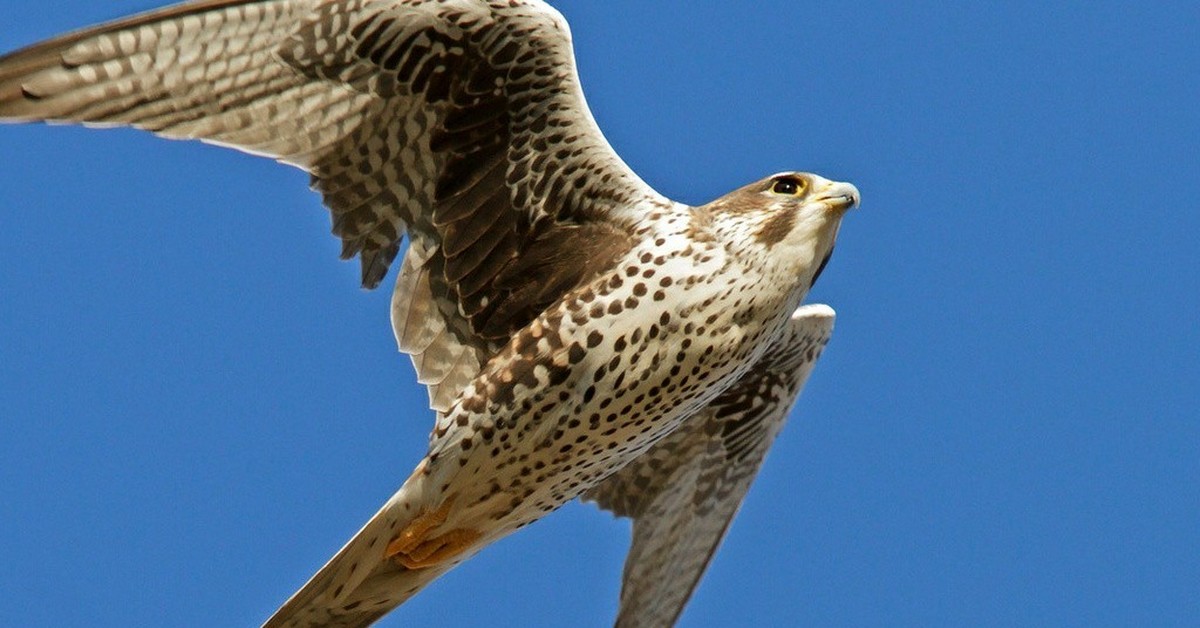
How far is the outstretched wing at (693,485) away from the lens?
11547mm

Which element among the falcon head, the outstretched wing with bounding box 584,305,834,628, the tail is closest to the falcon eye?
the falcon head

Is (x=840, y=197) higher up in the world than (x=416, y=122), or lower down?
lower down

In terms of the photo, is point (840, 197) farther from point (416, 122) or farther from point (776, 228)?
point (416, 122)

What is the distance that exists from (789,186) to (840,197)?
0.25m

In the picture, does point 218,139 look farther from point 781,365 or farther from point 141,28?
point 781,365

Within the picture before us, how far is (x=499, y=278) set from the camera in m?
10.5

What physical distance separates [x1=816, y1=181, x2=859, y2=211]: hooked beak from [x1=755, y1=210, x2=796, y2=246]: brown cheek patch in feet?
0.45

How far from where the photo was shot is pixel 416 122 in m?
10.3

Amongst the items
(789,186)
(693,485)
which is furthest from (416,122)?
(693,485)

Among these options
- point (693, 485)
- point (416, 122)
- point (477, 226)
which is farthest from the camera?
point (693, 485)

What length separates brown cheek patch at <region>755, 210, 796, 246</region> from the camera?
9961 millimetres

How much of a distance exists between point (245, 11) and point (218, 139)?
520 millimetres

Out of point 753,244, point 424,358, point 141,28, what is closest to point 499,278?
point 424,358

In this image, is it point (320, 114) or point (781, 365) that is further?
point (781, 365)
